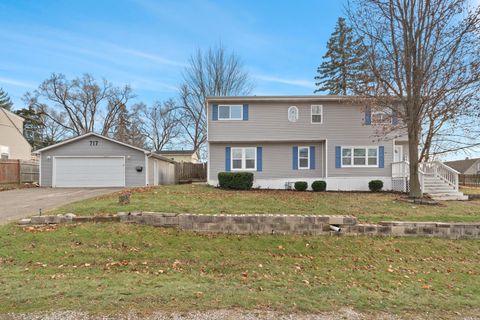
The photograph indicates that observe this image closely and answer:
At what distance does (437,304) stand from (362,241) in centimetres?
256

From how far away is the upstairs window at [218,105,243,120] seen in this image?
16.4m

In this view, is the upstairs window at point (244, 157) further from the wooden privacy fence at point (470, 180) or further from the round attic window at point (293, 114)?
the wooden privacy fence at point (470, 180)

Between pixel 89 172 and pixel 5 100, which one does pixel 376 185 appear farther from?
pixel 5 100

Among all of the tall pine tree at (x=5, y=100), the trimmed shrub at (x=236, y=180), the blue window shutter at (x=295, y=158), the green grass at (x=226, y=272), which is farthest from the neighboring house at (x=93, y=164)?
the tall pine tree at (x=5, y=100)

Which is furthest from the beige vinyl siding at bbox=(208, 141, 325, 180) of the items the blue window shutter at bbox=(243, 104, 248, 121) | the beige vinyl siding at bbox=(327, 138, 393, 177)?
the blue window shutter at bbox=(243, 104, 248, 121)

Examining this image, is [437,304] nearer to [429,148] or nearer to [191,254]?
[191,254]

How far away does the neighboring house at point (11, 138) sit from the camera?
21875 millimetres

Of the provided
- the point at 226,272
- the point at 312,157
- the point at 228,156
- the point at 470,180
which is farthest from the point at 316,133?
the point at 470,180

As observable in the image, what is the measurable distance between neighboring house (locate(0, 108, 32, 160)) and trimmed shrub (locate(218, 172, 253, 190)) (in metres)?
18.1

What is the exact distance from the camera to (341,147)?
647 inches

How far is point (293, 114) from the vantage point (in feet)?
53.9

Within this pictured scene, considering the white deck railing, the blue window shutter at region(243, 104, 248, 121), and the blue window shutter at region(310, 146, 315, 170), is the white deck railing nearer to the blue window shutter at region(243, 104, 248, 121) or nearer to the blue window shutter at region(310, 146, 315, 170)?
the blue window shutter at region(310, 146, 315, 170)

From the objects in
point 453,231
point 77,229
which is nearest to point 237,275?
point 77,229

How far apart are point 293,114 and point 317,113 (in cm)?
139
